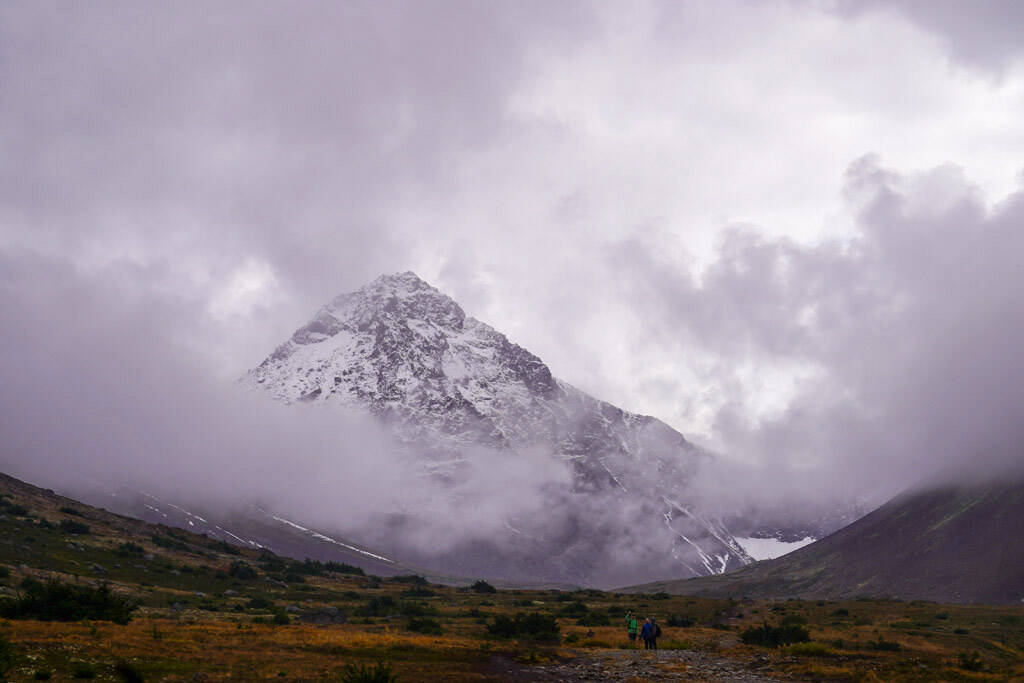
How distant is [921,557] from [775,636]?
108 metres

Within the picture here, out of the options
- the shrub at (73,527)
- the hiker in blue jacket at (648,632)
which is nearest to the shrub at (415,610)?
the hiker in blue jacket at (648,632)

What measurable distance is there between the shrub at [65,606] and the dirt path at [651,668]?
787 inches

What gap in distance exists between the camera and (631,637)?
4209 cm

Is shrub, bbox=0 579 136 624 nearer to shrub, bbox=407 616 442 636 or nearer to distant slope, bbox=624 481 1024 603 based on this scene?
shrub, bbox=407 616 442 636

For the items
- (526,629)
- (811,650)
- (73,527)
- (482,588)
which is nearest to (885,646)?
(811,650)

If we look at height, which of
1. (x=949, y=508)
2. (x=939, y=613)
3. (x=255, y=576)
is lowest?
(x=255, y=576)

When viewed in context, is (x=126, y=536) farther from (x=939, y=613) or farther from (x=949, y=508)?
(x=949, y=508)

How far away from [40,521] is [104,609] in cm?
4186

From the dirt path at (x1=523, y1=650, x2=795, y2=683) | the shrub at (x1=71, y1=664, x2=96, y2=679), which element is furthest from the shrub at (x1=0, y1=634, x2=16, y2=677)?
the dirt path at (x1=523, y1=650, x2=795, y2=683)

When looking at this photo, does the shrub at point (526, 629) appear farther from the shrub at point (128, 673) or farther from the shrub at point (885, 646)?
the shrub at point (128, 673)

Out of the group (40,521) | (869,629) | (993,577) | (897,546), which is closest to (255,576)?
(40,521)

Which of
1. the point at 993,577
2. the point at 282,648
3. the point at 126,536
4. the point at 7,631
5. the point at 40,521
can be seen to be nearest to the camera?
the point at 7,631

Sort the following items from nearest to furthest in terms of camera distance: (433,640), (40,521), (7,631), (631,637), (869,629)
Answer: (7,631), (433,640), (631,637), (869,629), (40,521)

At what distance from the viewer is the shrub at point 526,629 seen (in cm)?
4197
